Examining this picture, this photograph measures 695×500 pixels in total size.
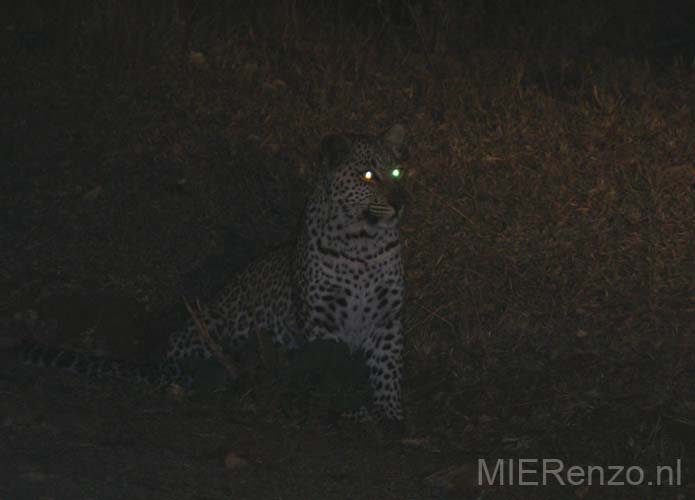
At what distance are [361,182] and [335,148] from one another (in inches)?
8.4

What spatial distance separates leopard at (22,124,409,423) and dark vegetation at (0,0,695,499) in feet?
0.81

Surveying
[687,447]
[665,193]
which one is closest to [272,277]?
[687,447]

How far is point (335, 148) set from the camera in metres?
6.68

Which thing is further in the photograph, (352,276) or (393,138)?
(393,138)

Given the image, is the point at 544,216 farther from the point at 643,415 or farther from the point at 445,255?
the point at 643,415

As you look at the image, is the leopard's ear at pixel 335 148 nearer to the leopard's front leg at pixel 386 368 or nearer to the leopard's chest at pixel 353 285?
the leopard's chest at pixel 353 285

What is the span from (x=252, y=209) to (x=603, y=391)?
10.1 feet

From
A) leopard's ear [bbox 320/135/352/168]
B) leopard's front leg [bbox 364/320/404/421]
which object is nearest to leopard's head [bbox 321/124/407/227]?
leopard's ear [bbox 320/135/352/168]

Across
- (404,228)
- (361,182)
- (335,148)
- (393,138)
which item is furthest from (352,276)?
(404,228)

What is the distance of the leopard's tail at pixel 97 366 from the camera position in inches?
274

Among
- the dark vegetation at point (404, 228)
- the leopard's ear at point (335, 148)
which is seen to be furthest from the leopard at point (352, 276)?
the dark vegetation at point (404, 228)

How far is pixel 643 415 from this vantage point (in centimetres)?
660

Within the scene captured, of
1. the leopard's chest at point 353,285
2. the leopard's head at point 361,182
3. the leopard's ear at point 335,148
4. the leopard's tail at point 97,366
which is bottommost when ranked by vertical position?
the leopard's tail at point 97,366

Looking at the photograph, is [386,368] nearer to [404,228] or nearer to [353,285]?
[353,285]
